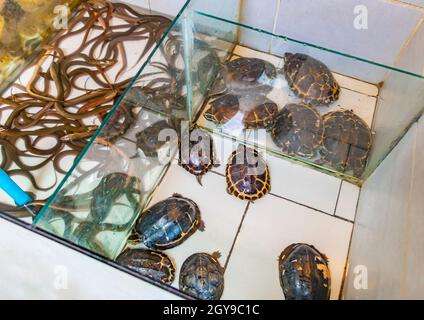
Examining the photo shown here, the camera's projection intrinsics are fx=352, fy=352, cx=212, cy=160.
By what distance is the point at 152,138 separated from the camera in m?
1.31

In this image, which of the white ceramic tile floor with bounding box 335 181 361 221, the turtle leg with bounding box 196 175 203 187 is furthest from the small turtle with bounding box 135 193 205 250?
the white ceramic tile floor with bounding box 335 181 361 221

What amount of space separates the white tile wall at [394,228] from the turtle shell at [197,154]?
23.3 inches

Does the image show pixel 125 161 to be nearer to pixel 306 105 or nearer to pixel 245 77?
pixel 245 77

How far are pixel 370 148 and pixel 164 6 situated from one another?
3.82 ft

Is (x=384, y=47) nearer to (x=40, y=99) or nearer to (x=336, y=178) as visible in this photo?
(x=336, y=178)

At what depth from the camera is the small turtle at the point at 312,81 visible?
1417mm

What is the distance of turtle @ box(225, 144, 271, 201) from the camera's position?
128cm

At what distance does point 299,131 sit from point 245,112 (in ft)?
0.76

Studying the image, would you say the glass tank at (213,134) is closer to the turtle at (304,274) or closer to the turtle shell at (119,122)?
the turtle shell at (119,122)

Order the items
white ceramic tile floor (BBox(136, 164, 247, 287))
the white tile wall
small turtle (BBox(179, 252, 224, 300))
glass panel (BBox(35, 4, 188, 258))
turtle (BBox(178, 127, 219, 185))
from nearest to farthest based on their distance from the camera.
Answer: the white tile wall < glass panel (BBox(35, 4, 188, 258)) < small turtle (BBox(179, 252, 224, 300)) < white ceramic tile floor (BBox(136, 164, 247, 287)) < turtle (BBox(178, 127, 219, 185))

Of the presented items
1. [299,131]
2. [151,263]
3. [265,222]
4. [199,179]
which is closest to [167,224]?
[151,263]

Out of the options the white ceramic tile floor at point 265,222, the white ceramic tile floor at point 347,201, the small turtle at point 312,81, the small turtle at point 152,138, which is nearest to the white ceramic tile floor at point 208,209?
the white ceramic tile floor at point 265,222

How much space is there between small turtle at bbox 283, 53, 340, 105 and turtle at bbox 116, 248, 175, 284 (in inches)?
32.7

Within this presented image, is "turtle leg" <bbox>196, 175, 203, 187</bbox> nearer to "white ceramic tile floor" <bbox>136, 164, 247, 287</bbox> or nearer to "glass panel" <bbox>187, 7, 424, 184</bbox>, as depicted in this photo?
"white ceramic tile floor" <bbox>136, 164, 247, 287</bbox>
